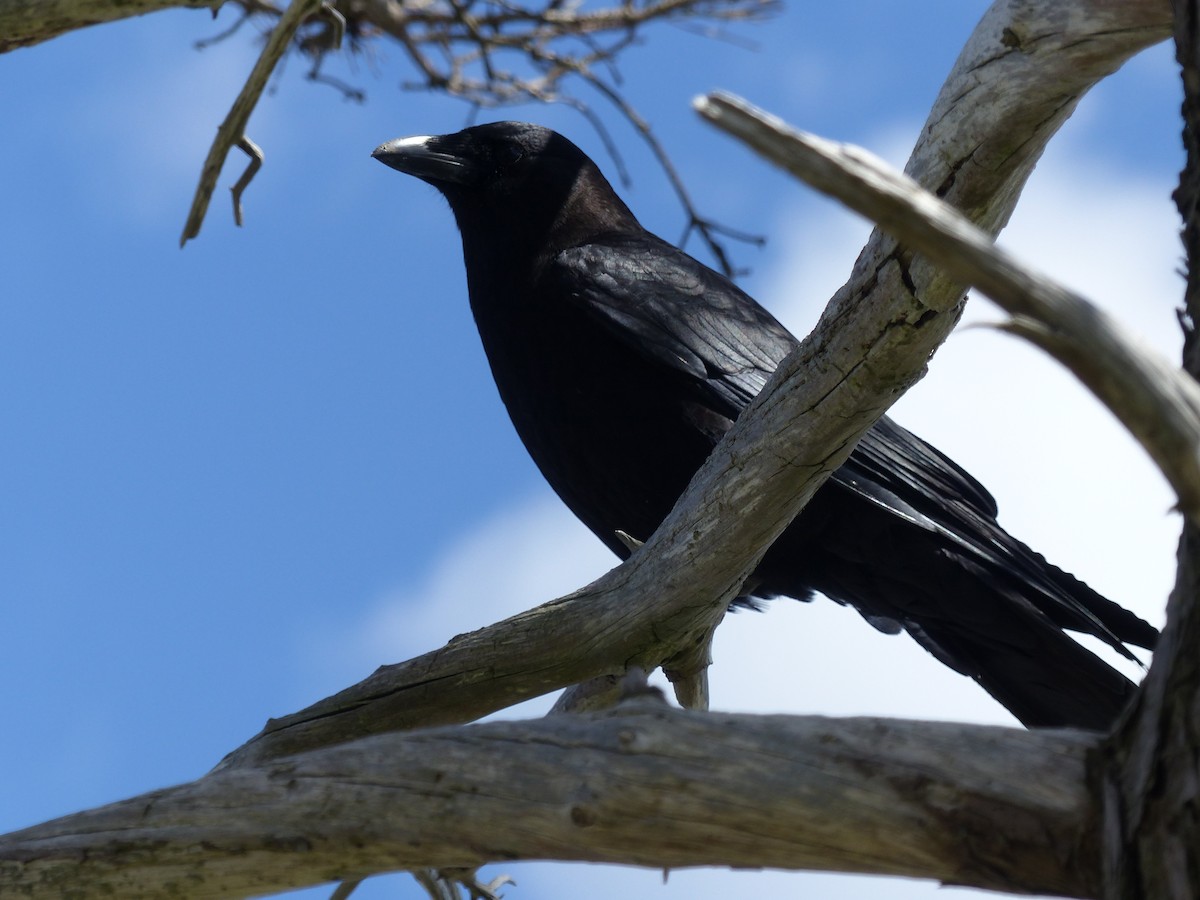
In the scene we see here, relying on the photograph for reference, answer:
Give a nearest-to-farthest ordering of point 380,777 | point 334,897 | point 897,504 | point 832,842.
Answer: point 832,842, point 380,777, point 334,897, point 897,504

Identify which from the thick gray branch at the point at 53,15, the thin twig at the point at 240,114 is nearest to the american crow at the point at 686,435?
the thick gray branch at the point at 53,15

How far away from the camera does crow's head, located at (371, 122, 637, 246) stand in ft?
17.2

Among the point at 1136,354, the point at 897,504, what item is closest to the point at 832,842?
the point at 1136,354

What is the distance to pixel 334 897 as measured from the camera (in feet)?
10.9

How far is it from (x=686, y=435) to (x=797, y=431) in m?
1.62

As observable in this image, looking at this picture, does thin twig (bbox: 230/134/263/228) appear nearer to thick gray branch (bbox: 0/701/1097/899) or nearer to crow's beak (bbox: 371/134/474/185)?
thick gray branch (bbox: 0/701/1097/899)

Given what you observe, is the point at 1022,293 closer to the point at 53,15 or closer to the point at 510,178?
the point at 53,15

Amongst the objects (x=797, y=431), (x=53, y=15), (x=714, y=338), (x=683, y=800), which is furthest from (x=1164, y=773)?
(x=714, y=338)

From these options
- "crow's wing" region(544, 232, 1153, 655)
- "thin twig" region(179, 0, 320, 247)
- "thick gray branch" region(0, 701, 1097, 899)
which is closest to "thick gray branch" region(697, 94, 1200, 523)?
"thick gray branch" region(0, 701, 1097, 899)

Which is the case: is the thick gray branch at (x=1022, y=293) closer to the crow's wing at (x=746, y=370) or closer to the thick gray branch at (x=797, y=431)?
the thick gray branch at (x=797, y=431)

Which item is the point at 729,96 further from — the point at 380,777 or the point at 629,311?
the point at 629,311

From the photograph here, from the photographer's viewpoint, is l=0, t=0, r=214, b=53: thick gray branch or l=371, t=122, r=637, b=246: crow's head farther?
l=371, t=122, r=637, b=246: crow's head

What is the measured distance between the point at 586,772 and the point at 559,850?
0.41 ft

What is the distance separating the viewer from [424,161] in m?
5.36
